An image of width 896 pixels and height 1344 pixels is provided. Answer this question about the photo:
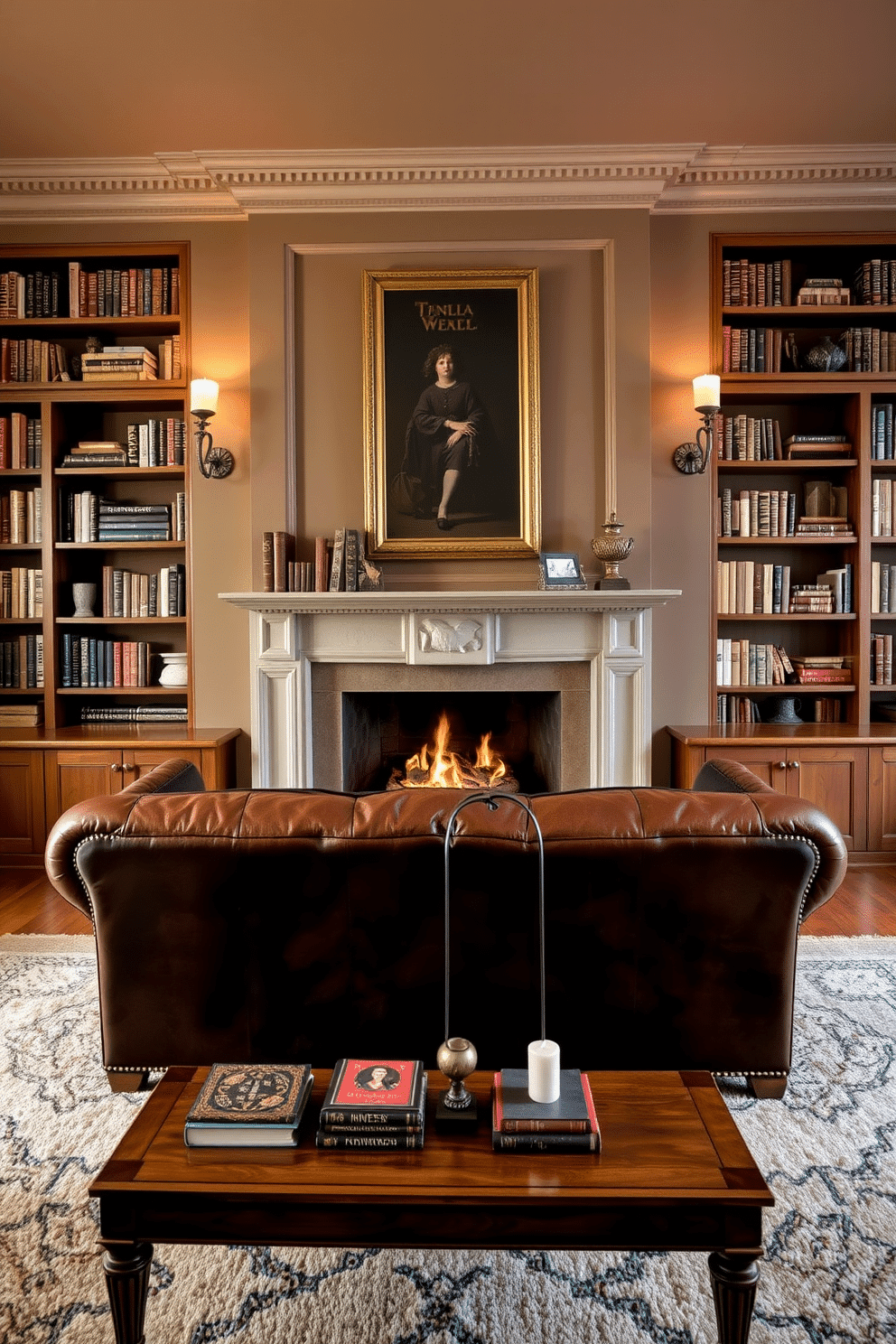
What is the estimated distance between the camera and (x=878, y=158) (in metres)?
4.07

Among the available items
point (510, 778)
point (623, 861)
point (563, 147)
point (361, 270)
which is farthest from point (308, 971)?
point (563, 147)

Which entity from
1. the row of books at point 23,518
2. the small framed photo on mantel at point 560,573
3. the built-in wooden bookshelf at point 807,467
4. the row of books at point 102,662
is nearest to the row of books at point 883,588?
the built-in wooden bookshelf at point 807,467

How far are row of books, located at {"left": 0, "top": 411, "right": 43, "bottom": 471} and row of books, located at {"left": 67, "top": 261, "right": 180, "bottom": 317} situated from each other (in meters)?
0.60

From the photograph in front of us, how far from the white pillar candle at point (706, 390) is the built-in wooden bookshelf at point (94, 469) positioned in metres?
2.50

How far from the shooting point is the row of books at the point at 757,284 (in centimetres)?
429

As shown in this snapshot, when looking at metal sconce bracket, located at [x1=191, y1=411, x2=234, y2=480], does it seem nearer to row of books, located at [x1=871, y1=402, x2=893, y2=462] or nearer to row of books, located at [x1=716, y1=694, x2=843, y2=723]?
row of books, located at [x1=716, y1=694, x2=843, y2=723]

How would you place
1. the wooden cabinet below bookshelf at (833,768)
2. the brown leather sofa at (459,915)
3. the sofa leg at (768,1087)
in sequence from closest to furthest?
the brown leather sofa at (459,915)
the sofa leg at (768,1087)
the wooden cabinet below bookshelf at (833,768)

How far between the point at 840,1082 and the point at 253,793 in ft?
5.44

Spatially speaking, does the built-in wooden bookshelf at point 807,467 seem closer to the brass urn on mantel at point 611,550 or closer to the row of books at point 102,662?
the brass urn on mantel at point 611,550

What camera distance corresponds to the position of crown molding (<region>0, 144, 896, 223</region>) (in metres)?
3.99

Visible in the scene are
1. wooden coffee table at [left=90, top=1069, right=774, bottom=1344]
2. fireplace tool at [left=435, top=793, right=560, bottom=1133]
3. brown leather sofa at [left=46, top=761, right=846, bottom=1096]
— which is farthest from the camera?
brown leather sofa at [left=46, top=761, right=846, bottom=1096]

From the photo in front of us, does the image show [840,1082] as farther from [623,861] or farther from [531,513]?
[531,513]

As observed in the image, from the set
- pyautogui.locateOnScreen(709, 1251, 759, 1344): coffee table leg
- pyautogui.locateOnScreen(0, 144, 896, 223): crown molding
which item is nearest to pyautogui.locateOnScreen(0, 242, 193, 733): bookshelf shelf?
pyautogui.locateOnScreen(0, 144, 896, 223): crown molding

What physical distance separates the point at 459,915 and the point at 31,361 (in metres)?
3.97
